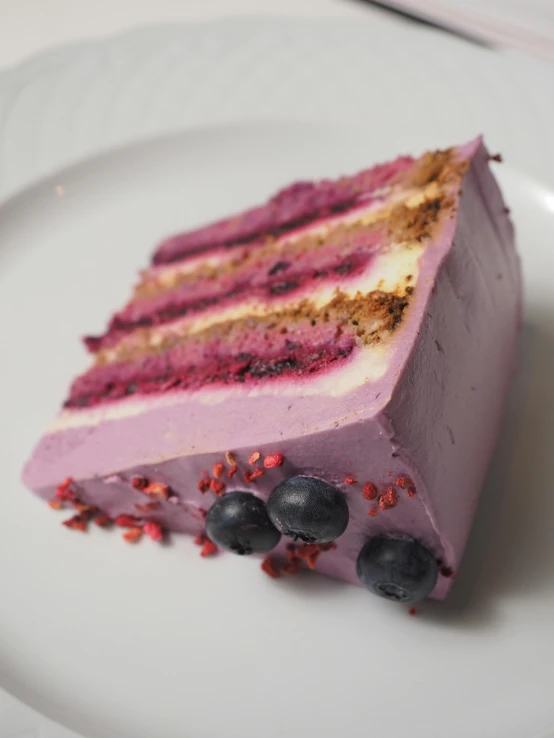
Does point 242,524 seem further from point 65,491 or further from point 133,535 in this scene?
point 65,491

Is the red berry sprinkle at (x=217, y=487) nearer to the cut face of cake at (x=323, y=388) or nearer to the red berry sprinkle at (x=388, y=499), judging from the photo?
the cut face of cake at (x=323, y=388)

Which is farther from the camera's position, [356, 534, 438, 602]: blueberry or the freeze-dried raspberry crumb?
the freeze-dried raspberry crumb

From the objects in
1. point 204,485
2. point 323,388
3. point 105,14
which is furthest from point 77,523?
point 105,14

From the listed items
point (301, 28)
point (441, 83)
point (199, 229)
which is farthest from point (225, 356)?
point (301, 28)

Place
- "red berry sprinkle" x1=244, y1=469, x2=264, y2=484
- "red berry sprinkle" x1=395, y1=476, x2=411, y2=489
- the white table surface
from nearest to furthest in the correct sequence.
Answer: "red berry sprinkle" x1=395, y1=476, x2=411, y2=489, "red berry sprinkle" x1=244, y1=469, x2=264, y2=484, the white table surface

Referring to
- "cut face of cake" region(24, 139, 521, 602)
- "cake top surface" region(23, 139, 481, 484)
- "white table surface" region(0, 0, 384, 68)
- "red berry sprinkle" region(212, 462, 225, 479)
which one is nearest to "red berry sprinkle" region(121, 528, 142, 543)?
"cut face of cake" region(24, 139, 521, 602)

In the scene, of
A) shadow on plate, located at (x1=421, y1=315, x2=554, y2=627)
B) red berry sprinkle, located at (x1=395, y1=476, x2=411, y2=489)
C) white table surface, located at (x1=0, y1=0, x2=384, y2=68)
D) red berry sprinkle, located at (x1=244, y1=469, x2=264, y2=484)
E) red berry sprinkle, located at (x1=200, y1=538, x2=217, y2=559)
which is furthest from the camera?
white table surface, located at (x1=0, y1=0, x2=384, y2=68)

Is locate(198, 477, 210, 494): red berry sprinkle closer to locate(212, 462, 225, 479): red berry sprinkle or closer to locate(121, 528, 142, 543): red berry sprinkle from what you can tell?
locate(212, 462, 225, 479): red berry sprinkle

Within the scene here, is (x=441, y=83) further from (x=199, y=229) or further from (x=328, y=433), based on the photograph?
(x=328, y=433)
